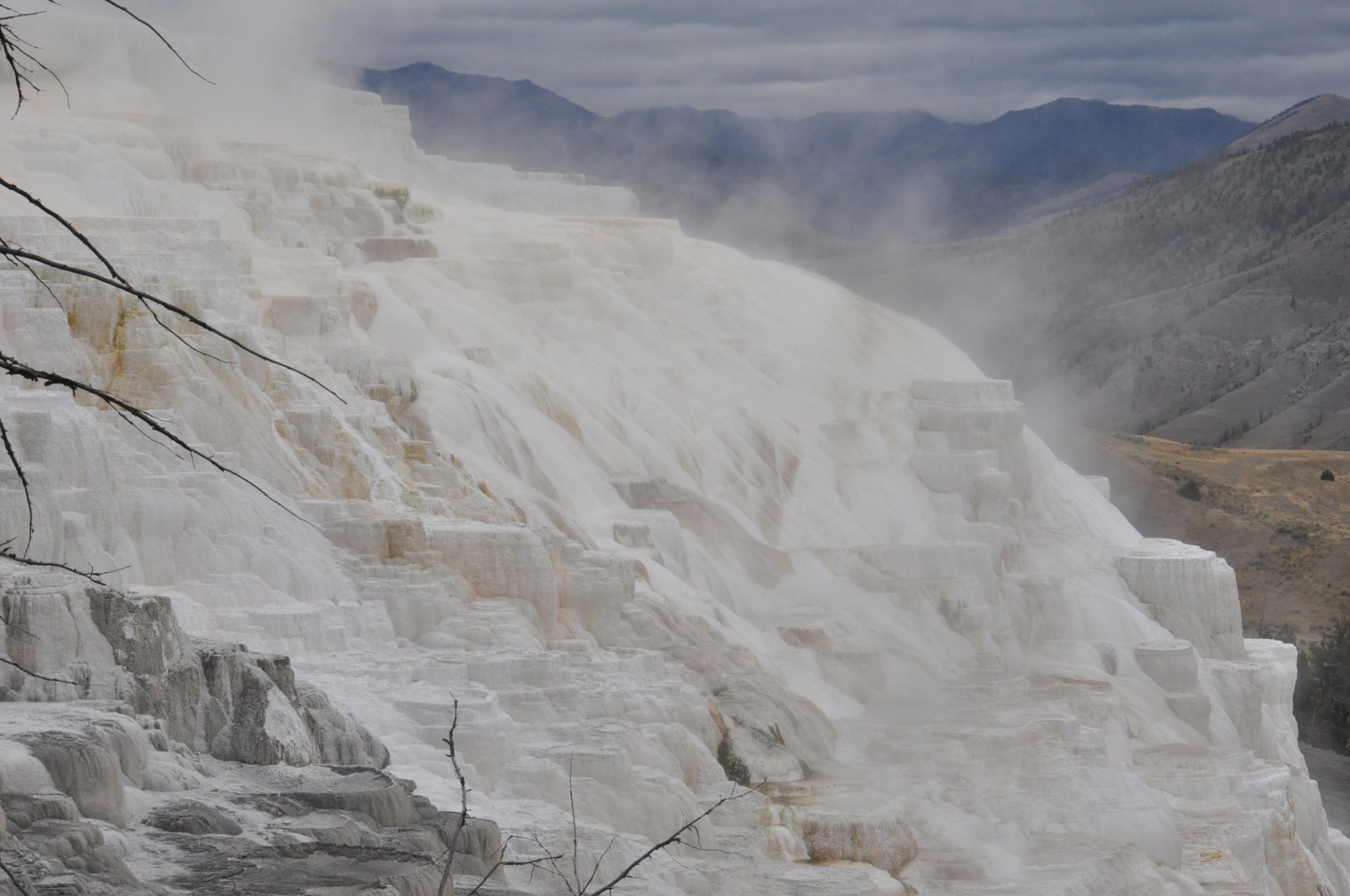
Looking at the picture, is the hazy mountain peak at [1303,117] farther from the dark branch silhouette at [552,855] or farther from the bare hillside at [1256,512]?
the dark branch silhouette at [552,855]

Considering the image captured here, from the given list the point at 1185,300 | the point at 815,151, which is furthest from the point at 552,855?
the point at 815,151

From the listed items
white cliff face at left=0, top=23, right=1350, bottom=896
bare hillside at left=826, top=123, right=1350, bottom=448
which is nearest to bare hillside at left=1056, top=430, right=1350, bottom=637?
bare hillside at left=826, top=123, right=1350, bottom=448

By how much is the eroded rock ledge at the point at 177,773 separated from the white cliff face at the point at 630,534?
4.02 ft

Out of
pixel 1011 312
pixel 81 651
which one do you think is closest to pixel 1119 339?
pixel 1011 312

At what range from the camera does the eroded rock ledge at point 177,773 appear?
923 cm

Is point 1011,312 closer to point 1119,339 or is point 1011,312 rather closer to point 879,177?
point 1119,339

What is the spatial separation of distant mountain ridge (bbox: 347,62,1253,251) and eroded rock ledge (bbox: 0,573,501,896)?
2496 inches

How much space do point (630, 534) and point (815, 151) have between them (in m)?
118

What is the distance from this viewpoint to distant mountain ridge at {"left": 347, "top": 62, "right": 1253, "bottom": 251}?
9138 cm

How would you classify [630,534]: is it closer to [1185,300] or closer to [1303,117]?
[1185,300]

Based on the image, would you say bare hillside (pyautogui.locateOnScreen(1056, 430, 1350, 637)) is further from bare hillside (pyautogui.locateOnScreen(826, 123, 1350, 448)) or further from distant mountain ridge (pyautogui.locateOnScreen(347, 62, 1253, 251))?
distant mountain ridge (pyautogui.locateOnScreen(347, 62, 1253, 251))

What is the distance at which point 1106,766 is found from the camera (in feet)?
62.9

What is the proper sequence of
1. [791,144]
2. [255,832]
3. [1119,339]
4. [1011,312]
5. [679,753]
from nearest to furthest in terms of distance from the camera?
[255,832] → [679,753] → [1119,339] → [1011,312] → [791,144]

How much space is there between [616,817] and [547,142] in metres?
77.6
